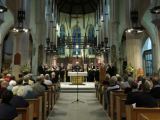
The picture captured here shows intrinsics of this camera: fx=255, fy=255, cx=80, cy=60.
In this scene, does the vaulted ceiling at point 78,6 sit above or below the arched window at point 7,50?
above

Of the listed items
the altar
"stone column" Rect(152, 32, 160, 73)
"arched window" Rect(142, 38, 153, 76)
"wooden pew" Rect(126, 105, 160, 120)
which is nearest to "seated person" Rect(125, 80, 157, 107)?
"wooden pew" Rect(126, 105, 160, 120)

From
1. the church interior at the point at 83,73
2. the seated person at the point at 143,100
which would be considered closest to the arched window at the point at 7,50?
the church interior at the point at 83,73

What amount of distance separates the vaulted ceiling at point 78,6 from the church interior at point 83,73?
42.5 ft

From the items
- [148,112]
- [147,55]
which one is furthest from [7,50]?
[148,112]

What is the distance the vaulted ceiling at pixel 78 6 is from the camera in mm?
46312

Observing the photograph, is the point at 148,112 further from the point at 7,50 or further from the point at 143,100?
the point at 7,50

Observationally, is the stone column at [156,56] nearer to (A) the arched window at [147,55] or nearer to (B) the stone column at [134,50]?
(B) the stone column at [134,50]

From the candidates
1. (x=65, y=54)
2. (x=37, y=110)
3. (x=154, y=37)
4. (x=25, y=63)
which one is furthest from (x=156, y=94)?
(x=65, y=54)

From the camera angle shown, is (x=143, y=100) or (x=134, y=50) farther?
(x=134, y=50)

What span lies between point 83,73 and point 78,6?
30675 mm

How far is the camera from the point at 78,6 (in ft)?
156

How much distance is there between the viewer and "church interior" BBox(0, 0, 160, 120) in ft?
17.5

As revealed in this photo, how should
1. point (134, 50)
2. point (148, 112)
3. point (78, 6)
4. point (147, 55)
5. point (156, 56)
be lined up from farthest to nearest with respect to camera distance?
point (78, 6)
point (147, 55)
point (156, 56)
point (134, 50)
point (148, 112)

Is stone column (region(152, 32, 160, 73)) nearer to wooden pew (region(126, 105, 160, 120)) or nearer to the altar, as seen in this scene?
the altar
